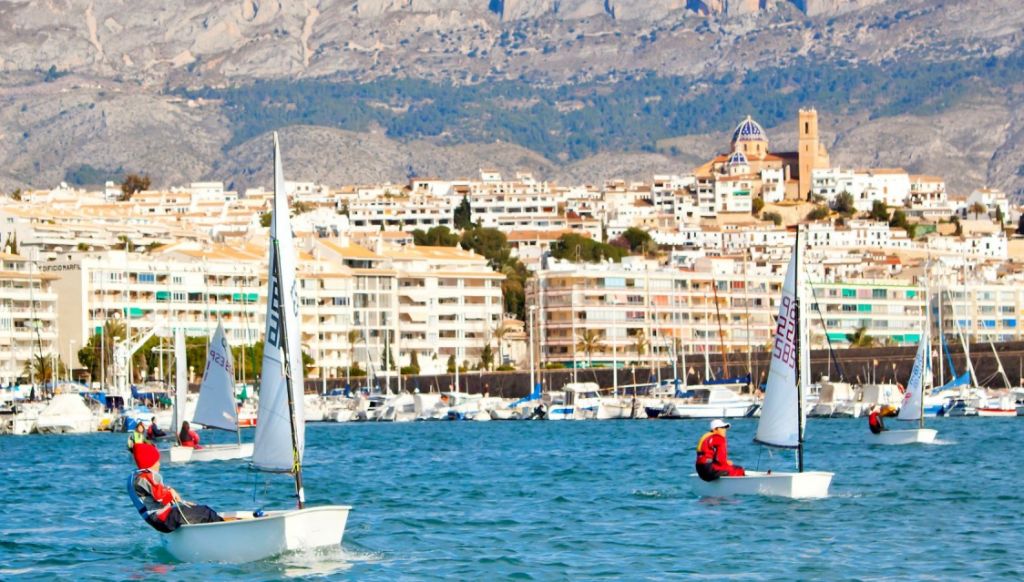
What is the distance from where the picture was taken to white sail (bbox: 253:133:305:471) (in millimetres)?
38375

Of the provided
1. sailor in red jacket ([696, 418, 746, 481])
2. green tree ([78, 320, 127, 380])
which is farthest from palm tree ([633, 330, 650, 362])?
sailor in red jacket ([696, 418, 746, 481])

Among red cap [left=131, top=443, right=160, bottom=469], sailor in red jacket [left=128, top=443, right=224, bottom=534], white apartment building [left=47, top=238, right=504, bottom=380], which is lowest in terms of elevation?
sailor in red jacket [left=128, top=443, right=224, bottom=534]

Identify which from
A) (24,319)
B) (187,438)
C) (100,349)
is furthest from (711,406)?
(24,319)

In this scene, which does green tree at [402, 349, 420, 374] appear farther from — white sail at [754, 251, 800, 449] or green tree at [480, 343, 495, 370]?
white sail at [754, 251, 800, 449]

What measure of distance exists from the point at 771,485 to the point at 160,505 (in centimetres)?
1518

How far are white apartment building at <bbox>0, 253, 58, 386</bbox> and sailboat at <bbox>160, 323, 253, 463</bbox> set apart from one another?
272 ft

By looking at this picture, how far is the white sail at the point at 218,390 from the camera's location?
76938 mm

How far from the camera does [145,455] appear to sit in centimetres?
4022

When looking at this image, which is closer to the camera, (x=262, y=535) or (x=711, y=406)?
(x=262, y=535)

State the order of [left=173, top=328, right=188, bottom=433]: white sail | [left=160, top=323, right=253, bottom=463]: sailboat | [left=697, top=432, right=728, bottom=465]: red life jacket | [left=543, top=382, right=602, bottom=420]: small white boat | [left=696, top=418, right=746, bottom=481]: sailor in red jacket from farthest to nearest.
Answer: [left=543, top=382, right=602, bottom=420]: small white boat, [left=173, top=328, right=188, bottom=433]: white sail, [left=160, top=323, right=253, bottom=463]: sailboat, [left=696, top=418, right=746, bottom=481]: sailor in red jacket, [left=697, top=432, right=728, bottom=465]: red life jacket

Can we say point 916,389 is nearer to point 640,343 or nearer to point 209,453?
point 209,453

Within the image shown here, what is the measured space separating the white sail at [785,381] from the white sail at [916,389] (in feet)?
110

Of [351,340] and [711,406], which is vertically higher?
[351,340]

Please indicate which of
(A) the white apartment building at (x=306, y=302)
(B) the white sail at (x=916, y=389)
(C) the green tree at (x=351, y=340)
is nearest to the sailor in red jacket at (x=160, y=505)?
(B) the white sail at (x=916, y=389)
